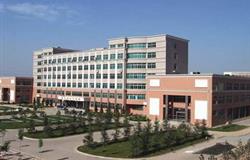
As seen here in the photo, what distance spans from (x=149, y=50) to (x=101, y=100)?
49.9 feet

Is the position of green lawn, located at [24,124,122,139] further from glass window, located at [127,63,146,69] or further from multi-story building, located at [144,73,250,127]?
glass window, located at [127,63,146,69]

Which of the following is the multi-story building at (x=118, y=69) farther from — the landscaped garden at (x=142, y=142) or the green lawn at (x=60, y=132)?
the landscaped garden at (x=142, y=142)

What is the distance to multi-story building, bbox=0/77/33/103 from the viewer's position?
100m

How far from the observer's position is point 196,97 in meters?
55.3

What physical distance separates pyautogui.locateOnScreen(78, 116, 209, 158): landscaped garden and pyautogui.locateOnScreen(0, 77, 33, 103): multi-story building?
62260 mm

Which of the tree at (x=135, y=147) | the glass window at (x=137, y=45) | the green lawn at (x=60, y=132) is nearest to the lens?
the tree at (x=135, y=147)

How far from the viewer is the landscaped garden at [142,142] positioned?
3341cm

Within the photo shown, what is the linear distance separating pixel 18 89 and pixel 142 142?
2903 inches

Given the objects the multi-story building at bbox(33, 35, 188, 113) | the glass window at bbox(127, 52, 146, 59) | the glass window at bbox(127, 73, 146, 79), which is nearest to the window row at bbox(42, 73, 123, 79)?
the multi-story building at bbox(33, 35, 188, 113)

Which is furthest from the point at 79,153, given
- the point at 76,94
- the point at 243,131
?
the point at 76,94

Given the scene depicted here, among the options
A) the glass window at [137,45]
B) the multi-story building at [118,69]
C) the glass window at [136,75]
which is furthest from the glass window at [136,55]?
the glass window at [136,75]

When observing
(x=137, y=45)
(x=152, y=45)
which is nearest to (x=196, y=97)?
(x=152, y=45)

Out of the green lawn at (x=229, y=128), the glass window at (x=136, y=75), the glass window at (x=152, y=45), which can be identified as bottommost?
the green lawn at (x=229, y=128)

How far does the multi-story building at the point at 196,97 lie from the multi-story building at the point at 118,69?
5323mm
